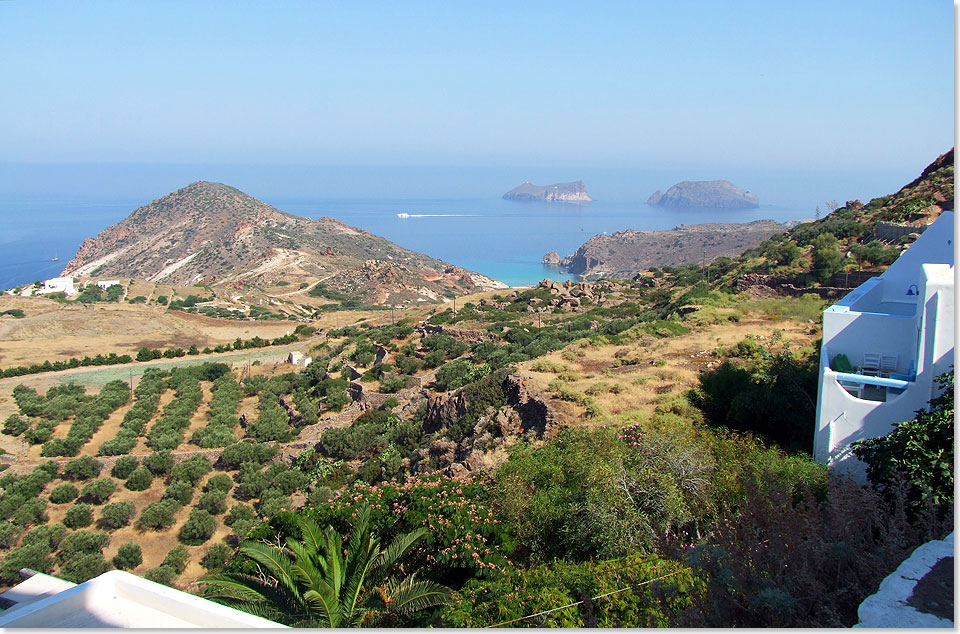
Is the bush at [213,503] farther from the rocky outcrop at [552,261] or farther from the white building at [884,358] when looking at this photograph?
the rocky outcrop at [552,261]

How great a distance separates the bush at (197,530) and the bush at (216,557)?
0.52m

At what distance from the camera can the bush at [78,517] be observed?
1185 cm

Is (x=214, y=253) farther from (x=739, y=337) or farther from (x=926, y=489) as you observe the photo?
(x=926, y=489)

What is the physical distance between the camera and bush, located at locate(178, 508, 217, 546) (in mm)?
11359

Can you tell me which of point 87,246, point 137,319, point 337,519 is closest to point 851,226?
point 337,519

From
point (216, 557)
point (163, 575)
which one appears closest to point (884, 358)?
point (216, 557)

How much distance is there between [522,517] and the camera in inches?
254

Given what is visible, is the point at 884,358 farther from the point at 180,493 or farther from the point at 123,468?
the point at 123,468

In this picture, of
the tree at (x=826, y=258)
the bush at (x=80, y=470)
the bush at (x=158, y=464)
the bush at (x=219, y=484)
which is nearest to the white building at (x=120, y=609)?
the bush at (x=219, y=484)

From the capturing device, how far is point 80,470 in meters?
13.5

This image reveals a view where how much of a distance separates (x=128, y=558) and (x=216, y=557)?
154 cm

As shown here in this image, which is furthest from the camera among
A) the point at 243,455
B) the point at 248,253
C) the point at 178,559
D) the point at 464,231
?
the point at 464,231

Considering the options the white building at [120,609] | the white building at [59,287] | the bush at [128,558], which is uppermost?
the white building at [120,609]

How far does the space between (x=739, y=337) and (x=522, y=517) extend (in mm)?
7738
